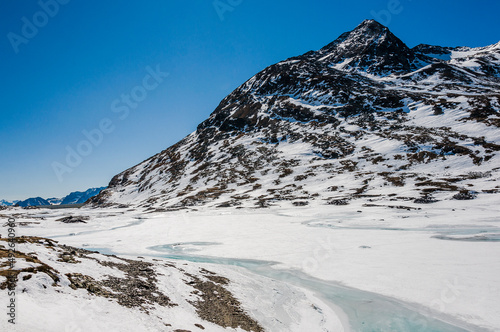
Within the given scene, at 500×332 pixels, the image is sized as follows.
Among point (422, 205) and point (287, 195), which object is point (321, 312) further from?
point (287, 195)

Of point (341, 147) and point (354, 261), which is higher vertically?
point (341, 147)

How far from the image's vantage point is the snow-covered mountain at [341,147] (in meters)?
74.4

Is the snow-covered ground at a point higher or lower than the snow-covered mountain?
lower

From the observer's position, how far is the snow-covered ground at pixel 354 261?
552 inches

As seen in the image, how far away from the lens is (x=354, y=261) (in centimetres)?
2259

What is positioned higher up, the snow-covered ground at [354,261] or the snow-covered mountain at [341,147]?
the snow-covered mountain at [341,147]

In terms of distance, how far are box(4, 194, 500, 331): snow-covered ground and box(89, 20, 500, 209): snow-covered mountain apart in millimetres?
21405

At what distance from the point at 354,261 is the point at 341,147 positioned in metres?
99.1

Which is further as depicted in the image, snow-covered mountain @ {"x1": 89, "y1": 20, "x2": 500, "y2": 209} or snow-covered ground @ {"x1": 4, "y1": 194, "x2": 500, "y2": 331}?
snow-covered mountain @ {"x1": 89, "y1": 20, "x2": 500, "y2": 209}

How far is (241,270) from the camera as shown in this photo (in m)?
22.2

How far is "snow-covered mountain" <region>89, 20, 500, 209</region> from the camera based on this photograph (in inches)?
2931

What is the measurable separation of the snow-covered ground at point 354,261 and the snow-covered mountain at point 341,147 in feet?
70.2

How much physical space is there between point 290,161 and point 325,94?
8047 cm

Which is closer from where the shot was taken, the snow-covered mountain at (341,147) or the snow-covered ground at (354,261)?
the snow-covered ground at (354,261)
